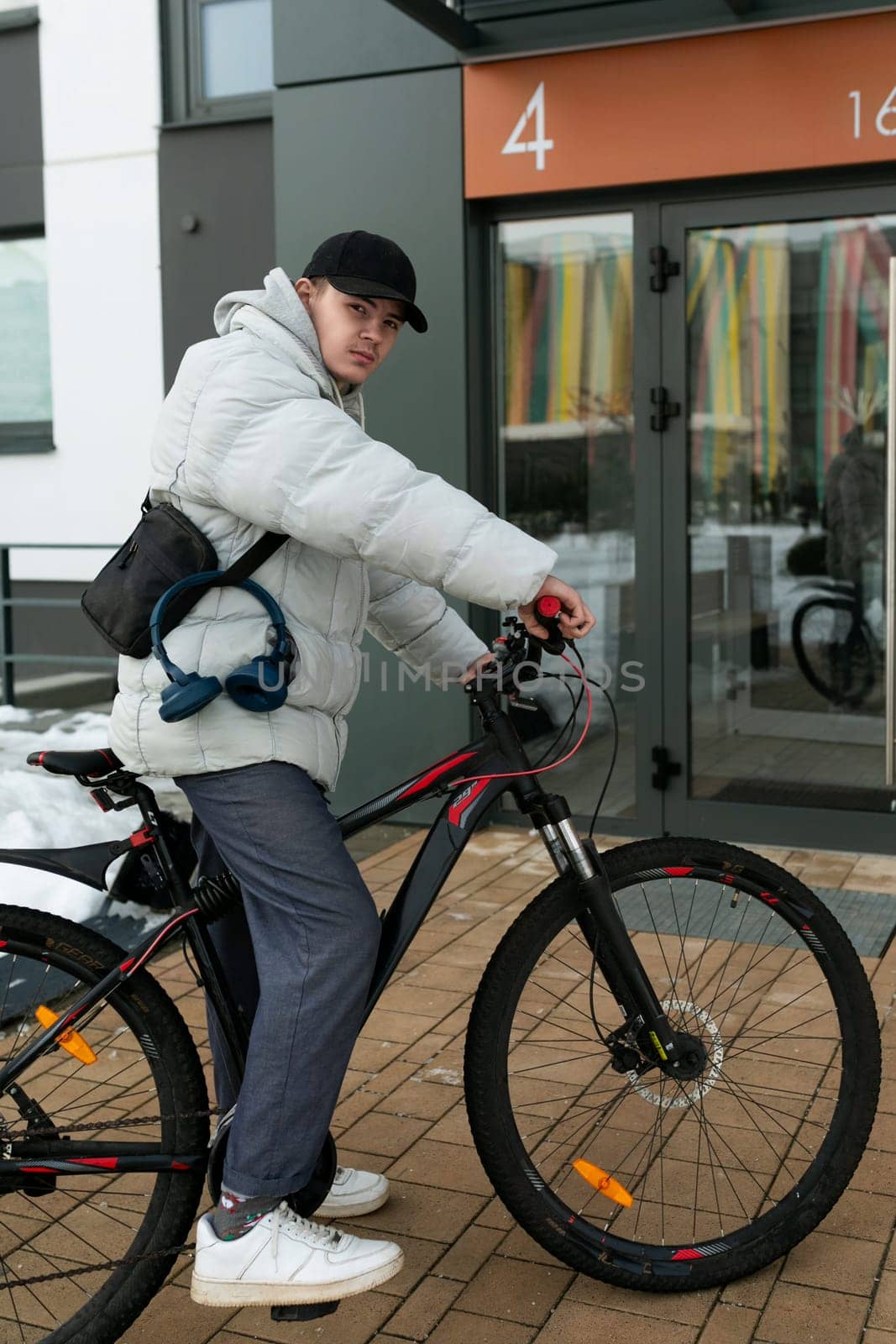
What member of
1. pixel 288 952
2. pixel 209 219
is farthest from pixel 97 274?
pixel 288 952

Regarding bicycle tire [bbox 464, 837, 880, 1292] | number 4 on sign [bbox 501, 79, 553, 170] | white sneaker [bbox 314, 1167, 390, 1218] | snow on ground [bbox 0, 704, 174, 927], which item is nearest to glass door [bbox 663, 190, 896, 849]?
number 4 on sign [bbox 501, 79, 553, 170]

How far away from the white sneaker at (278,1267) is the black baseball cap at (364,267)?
1.56m

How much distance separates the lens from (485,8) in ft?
18.9

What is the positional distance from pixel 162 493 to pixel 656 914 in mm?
1280

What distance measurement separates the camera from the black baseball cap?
97.3 inches

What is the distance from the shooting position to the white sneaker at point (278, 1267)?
248 centimetres

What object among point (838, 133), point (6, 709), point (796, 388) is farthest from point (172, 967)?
point (6, 709)

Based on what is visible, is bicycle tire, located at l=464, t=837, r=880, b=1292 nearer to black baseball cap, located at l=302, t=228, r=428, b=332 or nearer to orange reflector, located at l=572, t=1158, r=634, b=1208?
orange reflector, located at l=572, t=1158, r=634, b=1208

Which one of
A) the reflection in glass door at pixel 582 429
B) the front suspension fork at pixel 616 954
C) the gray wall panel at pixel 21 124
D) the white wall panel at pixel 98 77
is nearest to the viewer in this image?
the front suspension fork at pixel 616 954

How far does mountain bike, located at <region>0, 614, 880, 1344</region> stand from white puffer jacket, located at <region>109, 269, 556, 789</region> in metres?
0.17

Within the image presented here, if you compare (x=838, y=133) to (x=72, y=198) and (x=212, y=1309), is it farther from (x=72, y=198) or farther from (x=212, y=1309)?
(x=72, y=198)

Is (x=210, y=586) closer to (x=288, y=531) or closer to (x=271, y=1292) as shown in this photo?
(x=288, y=531)

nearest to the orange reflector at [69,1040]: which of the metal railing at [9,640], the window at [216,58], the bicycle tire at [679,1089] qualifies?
→ the bicycle tire at [679,1089]

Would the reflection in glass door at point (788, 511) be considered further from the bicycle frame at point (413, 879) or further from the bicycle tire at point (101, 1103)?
the bicycle tire at point (101, 1103)
